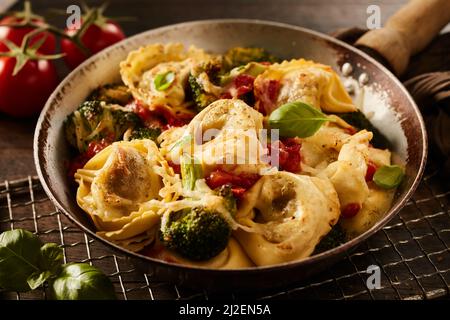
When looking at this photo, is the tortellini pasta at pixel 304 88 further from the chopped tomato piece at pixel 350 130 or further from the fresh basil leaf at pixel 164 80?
the fresh basil leaf at pixel 164 80

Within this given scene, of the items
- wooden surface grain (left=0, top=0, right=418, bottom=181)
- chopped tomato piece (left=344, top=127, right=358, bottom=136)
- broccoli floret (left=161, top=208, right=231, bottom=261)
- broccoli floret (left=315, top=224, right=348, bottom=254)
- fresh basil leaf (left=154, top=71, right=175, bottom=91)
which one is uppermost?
fresh basil leaf (left=154, top=71, right=175, bottom=91)

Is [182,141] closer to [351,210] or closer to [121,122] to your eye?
[121,122]

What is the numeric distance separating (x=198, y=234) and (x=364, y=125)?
1.72 m

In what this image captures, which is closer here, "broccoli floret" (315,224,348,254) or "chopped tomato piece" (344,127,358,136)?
"broccoli floret" (315,224,348,254)

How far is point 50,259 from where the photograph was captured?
3350 millimetres

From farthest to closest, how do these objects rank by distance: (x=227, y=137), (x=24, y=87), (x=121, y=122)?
(x=24, y=87), (x=121, y=122), (x=227, y=137)

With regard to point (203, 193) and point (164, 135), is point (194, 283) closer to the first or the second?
point (203, 193)

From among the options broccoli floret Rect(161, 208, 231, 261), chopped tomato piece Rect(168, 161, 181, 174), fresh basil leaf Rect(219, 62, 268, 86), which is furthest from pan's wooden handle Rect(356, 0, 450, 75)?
broccoli floret Rect(161, 208, 231, 261)

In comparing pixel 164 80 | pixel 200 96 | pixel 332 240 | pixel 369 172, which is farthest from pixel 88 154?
pixel 369 172

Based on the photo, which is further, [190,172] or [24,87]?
[24,87]

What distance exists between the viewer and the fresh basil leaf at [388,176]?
363 centimetres

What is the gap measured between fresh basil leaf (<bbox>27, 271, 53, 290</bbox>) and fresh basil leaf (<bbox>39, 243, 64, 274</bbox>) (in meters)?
0.04

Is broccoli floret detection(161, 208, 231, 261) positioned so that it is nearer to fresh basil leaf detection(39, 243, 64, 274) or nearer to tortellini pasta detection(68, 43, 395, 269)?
tortellini pasta detection(68, 43, 395, 269)

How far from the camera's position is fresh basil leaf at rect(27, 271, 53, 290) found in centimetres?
323
